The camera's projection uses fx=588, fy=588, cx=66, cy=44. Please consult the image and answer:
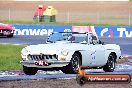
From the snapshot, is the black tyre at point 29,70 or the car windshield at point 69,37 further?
the car windshield at point 69,37

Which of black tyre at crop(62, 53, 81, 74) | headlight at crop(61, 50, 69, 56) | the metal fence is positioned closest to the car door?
black tyre at crop(62, 53, 81, 74)

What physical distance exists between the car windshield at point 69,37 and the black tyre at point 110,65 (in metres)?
1.07

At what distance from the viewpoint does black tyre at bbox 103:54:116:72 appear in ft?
56.5

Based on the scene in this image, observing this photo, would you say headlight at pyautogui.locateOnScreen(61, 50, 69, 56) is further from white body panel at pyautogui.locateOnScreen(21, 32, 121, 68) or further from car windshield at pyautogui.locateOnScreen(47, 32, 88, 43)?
car windshield at pyautogui.locateOnScreen(47, 32, 88, 43)

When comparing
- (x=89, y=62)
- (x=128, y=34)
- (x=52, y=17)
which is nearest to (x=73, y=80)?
(x=89, y=62)

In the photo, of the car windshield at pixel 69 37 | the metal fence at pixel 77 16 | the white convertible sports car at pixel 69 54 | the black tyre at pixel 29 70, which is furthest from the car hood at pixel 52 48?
the metal fence at pixel 77 16

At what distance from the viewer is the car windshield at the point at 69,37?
54.3 feet

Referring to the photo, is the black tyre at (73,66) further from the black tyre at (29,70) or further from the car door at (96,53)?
the car door at (96,53)

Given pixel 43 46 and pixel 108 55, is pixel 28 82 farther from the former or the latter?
pixel 108 55

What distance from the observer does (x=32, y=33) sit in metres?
41.6

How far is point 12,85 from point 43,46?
271cm

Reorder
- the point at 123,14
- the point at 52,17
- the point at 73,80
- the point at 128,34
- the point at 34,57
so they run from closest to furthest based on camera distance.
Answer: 1. the point at 73,80
2. the point at 34,57
3. the point at 128,34
4. the point at 52,17
5. the point at 123,14

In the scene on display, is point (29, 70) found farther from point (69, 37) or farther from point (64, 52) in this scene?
point (69, 37)

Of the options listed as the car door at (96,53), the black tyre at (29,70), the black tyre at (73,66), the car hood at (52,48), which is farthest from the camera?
the car door at (96,53)
